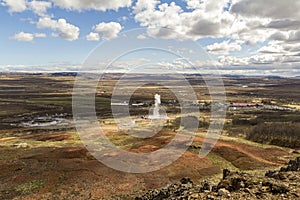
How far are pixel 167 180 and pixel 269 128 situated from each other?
41282mm

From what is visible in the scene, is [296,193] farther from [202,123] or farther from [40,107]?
[40,107]

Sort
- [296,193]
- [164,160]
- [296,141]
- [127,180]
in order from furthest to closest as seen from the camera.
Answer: [296,141] → [164,160] → [127,180] → [296,193]

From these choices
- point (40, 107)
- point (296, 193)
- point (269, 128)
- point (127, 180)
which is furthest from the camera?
point (40, 107)

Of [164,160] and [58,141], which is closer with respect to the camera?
[164,160]

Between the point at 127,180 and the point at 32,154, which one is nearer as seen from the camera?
the point at 127,180

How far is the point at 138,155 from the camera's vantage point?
Answer: 144 feet

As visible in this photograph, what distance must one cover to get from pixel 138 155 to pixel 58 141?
21034mm

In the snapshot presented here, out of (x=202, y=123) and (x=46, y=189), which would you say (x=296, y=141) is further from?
(x=46, y=189)

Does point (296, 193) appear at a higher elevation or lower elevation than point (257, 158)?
higher

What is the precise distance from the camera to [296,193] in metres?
15.2

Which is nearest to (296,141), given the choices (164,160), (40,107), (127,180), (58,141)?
(164,160)

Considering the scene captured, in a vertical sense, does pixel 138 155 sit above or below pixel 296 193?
below

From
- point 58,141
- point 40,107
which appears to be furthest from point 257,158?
point 40,107

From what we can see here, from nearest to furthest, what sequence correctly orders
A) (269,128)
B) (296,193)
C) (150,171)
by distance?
(296,193) < (150,171) < (269,128)
